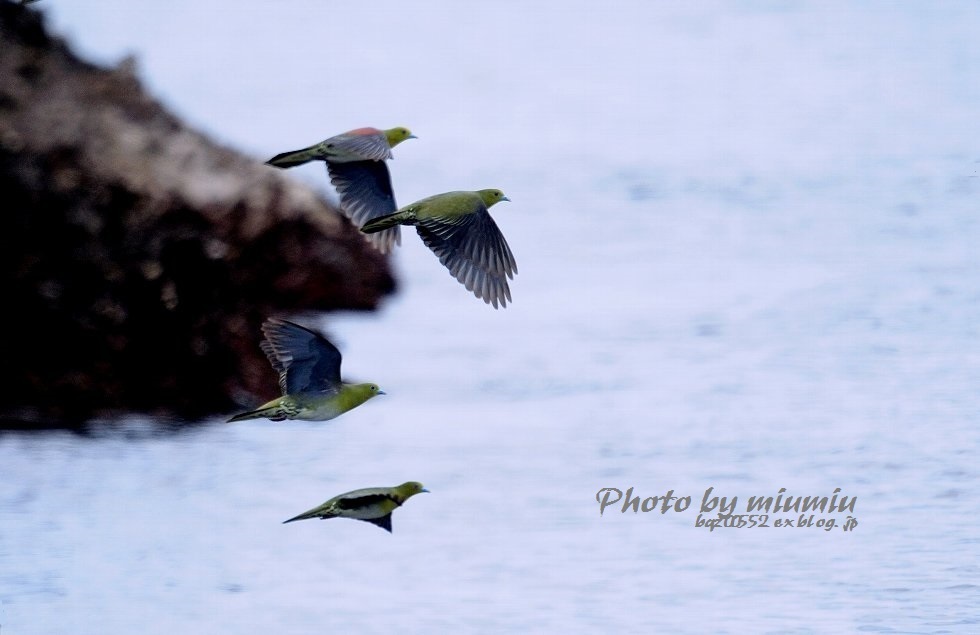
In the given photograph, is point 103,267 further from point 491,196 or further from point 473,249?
point 473,249

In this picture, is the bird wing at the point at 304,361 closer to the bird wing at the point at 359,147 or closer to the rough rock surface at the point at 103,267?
the bird wing at the point at 359,147

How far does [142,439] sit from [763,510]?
2996 millimetres

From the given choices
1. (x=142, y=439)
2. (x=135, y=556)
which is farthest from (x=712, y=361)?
(x=135, y=556)

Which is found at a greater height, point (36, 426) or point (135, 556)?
point (36, 426)

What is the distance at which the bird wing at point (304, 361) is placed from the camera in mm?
4777

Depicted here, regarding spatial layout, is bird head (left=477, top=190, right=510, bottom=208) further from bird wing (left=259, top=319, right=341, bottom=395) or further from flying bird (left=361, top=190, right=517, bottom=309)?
bird wing (left=259, top=319, right=341, bottom=395)

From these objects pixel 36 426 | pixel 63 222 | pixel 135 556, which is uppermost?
pixel 63 222

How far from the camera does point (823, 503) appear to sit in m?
7.16

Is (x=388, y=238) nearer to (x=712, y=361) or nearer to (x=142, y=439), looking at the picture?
(x=142, y=439)

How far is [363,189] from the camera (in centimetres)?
561

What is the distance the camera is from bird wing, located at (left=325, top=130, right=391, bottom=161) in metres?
4.84

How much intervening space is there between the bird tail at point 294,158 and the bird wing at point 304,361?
0.45 meters

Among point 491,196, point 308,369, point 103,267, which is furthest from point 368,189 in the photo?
point 103,267

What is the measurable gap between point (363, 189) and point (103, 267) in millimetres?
3333
